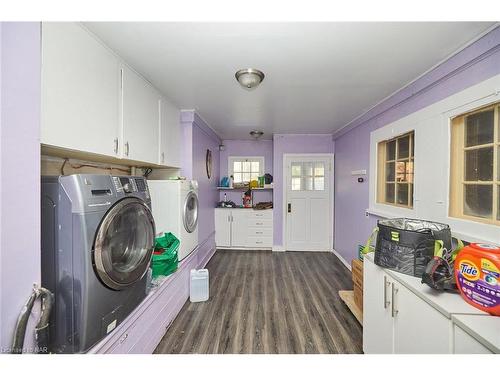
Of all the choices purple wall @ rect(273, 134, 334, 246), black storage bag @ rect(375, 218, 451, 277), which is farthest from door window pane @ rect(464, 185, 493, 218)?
purple wall @ rect(273, 134, 334, 246)

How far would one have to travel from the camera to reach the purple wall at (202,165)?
274 cm

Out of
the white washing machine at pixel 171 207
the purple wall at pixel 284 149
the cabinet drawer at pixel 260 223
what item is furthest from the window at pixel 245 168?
the white washing machine at pixel 171 207

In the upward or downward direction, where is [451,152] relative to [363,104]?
downward

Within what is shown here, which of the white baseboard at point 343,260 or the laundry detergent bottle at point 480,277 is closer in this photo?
the laundry detergent bottle at point 480,277

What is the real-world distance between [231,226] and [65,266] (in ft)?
10.6

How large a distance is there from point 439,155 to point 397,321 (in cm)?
128

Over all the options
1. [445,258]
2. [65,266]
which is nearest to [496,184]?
[445,258]

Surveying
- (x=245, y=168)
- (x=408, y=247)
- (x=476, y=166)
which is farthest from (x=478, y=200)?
(x=245, y=168)

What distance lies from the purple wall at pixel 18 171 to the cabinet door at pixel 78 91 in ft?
0.49

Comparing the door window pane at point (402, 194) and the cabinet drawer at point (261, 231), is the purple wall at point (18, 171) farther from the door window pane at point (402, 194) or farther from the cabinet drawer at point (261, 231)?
the cabinet drawer at point (261, 231)

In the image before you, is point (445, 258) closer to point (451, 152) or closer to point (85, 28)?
point (451, 152)

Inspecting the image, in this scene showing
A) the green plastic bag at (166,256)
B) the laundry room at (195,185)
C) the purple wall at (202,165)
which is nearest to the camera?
the laundry room at (195,185)
